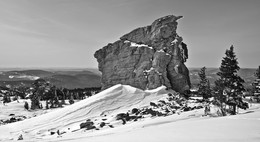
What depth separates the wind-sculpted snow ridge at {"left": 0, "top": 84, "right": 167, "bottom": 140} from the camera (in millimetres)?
30677

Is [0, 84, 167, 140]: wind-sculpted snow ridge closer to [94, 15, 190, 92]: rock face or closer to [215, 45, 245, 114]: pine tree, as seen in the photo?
[94, 15, 190, 92]: rock face

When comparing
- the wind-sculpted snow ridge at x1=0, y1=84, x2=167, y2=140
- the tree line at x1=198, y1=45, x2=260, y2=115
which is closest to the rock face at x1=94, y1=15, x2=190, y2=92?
the wind-sculpted snow ridge at x1=0, y1=84, x2=167, y2=140

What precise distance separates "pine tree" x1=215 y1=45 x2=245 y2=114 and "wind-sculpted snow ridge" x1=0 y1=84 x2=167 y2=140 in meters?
16.9

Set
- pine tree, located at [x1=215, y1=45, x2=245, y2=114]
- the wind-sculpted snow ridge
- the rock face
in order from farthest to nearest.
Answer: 1. the rock face
2. the wind-sculpted snow ridge
3. pine tree, located at [x1=215, y1=45, x2=245, y2=114]

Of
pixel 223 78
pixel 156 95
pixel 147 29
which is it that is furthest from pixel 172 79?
pixel 223 78

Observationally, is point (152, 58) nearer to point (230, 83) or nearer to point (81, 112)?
point (81, 112)

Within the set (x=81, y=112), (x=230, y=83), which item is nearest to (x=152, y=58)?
(x=81, y=112)

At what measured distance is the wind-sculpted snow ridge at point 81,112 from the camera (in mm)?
30677

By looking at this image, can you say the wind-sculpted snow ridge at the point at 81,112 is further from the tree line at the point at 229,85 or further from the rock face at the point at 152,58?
the tree line at the point at 229,85

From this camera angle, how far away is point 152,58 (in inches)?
2292

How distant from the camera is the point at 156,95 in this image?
46219 mm

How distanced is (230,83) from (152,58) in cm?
3293

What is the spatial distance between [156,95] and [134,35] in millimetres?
25642

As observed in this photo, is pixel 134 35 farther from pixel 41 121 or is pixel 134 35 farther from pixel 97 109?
pixel 41 121
